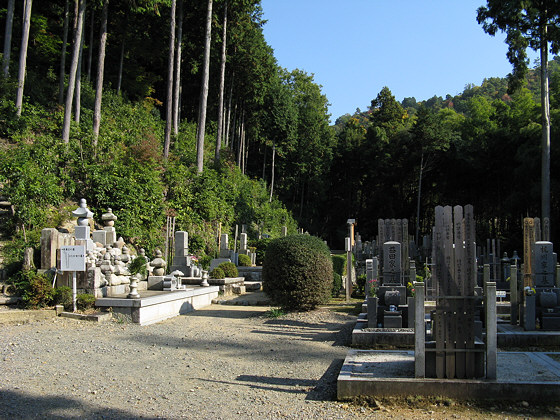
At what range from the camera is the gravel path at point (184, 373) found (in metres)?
5.44

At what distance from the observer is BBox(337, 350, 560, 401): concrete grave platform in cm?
551

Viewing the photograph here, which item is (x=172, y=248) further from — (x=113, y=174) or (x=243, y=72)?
(x=243, y=72)

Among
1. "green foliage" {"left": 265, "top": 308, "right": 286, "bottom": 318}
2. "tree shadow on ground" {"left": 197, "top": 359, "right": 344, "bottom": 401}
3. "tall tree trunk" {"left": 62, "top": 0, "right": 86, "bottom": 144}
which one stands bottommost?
"tree shadow on ground" {"left": 197, "top": 359, "right": 344, "bottom": 401}

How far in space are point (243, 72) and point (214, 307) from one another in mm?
25343

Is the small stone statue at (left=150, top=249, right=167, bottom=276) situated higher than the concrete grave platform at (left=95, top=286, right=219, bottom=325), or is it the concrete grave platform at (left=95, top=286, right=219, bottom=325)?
the small stone statue at (left=150, top=249, right=167, bottom=276)

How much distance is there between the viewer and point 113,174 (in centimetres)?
1853

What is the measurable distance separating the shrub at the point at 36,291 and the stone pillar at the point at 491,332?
9.40m

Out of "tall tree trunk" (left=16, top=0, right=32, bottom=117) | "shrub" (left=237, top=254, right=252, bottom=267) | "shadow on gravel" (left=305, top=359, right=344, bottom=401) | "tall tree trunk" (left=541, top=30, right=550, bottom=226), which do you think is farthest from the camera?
"tall tree trunk" (left=541, top=30, right=550, bottom=226)

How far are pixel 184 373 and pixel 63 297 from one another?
537 centimetres

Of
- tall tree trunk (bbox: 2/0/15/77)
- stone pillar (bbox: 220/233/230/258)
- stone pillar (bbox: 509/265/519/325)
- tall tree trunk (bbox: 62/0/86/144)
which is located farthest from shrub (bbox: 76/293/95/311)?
tall tree trunk (bbox: 2/0/15/77)

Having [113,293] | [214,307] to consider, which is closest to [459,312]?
[113,293]

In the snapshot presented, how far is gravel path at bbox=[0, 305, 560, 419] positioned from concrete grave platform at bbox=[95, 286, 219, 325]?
1.13ft

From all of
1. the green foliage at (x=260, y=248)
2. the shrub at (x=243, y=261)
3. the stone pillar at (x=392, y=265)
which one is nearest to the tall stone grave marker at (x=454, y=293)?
the stone pillar at (x=392, y=265)

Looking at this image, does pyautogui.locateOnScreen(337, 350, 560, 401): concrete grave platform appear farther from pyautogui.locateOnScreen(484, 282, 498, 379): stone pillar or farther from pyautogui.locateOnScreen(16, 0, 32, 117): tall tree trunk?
pyautogui.locateOnScreen(16, 0, 32, 117): tall tree trunk
